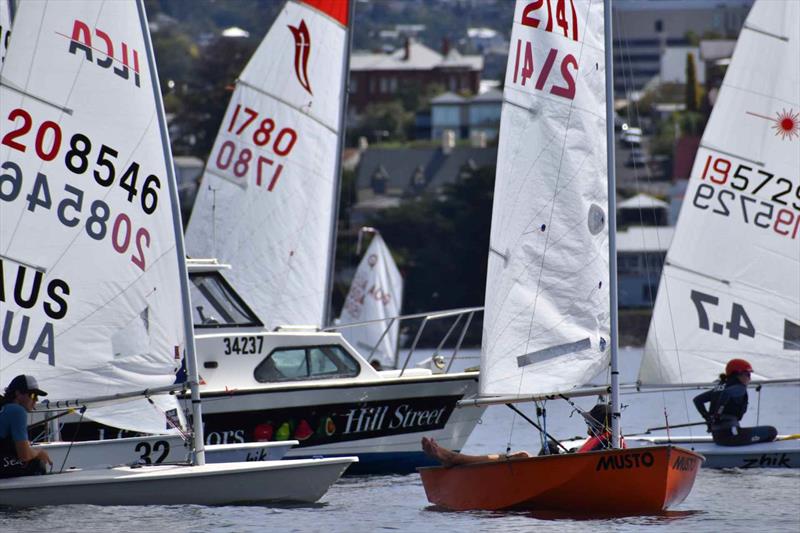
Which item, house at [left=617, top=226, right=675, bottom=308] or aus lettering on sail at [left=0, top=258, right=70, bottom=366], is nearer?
aus lettering on sail at [left=0, top=258, right=70, bottom=366]

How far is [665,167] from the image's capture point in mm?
133500

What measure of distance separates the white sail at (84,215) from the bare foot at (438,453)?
2475 millimetres

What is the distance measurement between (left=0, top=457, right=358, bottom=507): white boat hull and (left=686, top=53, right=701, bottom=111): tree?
131387mm

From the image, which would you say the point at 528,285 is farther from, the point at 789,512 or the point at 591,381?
the point at 789,512

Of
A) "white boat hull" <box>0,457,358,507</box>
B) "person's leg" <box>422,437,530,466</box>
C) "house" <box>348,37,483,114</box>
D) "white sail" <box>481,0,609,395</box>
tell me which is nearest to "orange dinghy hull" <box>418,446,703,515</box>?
"person's leg" <box>422,437,530,466</box>

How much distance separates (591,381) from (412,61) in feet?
543

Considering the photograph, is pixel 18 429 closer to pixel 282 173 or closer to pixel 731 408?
pixel 731 408

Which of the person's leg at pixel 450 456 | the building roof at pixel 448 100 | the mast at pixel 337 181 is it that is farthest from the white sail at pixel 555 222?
the building roof at pixel 448 100

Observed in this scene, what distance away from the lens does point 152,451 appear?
20469mm

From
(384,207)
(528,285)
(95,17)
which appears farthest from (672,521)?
(384,207)

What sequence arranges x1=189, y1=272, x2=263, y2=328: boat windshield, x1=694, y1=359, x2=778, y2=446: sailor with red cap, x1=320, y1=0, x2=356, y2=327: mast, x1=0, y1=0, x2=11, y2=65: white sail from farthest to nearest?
x1=320, y1=0, x2=356, y2=327: mast, x1=189, y1=272, x2=263, y2=328: boat windshield, x1=0, y1=0, x2=11, y2=65: white sail, x1=694, y1=359, x2=778, y2=446: sailor with red cap

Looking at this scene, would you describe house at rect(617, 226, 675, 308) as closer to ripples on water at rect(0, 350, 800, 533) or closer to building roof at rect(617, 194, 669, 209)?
building roof at rect(617, 194, 669, 209)

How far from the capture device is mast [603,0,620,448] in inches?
701

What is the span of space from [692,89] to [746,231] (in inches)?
5051
